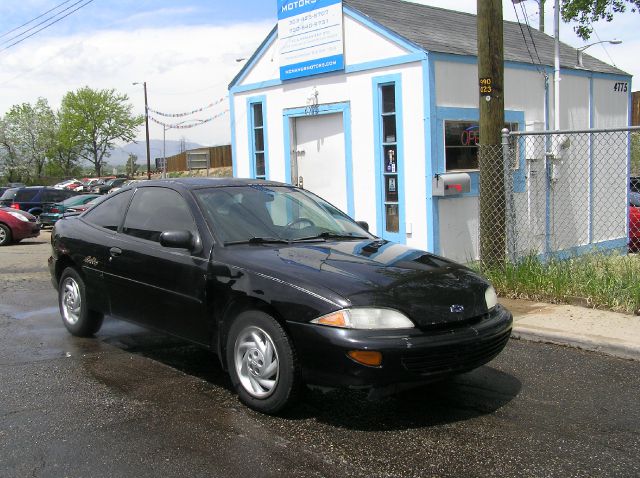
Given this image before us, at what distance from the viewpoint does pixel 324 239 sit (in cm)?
498

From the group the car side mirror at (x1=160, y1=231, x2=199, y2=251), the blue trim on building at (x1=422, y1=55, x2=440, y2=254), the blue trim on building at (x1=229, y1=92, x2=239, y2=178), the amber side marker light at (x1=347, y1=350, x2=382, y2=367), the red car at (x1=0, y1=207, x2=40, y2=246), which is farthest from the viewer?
the red car at (x1=0, y1=207, x2=40, y2=246)

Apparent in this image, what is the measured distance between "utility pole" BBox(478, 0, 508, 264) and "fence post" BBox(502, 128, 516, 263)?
0.05m

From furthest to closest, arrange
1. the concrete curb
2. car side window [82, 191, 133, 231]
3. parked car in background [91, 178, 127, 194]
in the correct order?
parked car in background [91, 178, 127, 194] < car side window [82, 191, 133, 231] < the concrete curb

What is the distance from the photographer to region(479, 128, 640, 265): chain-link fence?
25.4 ft

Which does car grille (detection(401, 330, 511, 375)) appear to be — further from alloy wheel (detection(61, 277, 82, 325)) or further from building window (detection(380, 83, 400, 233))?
building window (detection(380, 83, 400, 233))

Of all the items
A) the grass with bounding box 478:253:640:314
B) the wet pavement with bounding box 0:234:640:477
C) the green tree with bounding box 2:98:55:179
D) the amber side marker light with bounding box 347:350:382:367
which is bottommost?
the wet pavement with bounding box 0:234:640:477

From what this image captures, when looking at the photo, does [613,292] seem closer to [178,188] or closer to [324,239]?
[324,239]

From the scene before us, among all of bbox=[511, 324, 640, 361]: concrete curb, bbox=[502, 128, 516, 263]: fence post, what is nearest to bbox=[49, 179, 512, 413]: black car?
bbox=[511, 324, 640, 361]: concrete curb

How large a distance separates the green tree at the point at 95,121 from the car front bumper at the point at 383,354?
A: 79388 millimetres

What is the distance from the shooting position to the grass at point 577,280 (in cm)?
682

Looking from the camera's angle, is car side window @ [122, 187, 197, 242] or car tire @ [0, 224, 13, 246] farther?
car tire @ [0, 224, 13, 246]

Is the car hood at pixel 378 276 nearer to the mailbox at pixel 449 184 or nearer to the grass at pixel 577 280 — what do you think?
the grass at pixel 577 280

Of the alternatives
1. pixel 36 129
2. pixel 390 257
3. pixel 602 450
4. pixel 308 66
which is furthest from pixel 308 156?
pixel 36 129

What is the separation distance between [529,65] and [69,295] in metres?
8.12
